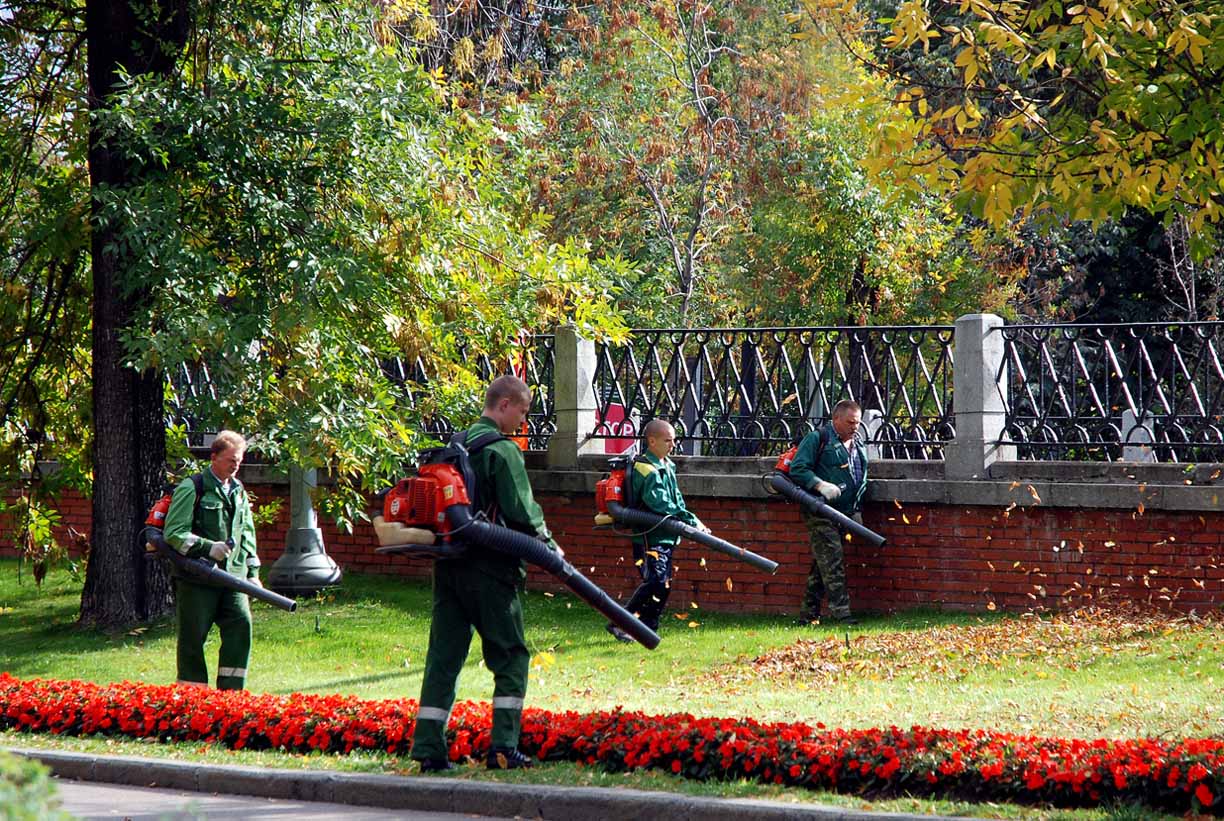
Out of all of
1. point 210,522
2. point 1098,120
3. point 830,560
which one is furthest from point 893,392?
point 210,522

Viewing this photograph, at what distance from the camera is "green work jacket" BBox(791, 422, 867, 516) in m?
12.4

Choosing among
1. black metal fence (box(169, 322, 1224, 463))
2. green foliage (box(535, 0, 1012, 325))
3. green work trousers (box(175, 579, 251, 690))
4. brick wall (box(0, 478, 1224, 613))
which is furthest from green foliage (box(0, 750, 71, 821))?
green foliage (box(535, 0, 1012, 325))

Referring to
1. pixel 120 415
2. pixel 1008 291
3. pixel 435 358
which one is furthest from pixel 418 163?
pixel 1008 291

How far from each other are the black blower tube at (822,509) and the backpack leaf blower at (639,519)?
2.54ft

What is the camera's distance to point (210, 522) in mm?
9508

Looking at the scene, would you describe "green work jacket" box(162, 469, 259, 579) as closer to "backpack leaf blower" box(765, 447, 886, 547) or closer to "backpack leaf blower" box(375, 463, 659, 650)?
"backpack leaf blower" box(375, 463, 659, 650)

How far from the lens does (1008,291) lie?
21.8 m

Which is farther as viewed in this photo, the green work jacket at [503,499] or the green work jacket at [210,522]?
the green work jacket at [210,522]

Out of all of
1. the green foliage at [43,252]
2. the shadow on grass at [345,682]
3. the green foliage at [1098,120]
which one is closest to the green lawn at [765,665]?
the shadow on grass at [345,682]

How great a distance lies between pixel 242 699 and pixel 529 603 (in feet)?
17.3

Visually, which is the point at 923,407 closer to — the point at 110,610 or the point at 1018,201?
the point at 1018,201

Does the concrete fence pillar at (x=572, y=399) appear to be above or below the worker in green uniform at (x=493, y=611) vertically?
above

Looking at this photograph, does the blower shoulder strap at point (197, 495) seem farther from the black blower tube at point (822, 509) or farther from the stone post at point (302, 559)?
the black blower tube at point (822, 509)

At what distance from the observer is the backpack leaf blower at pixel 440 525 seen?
699 cm
